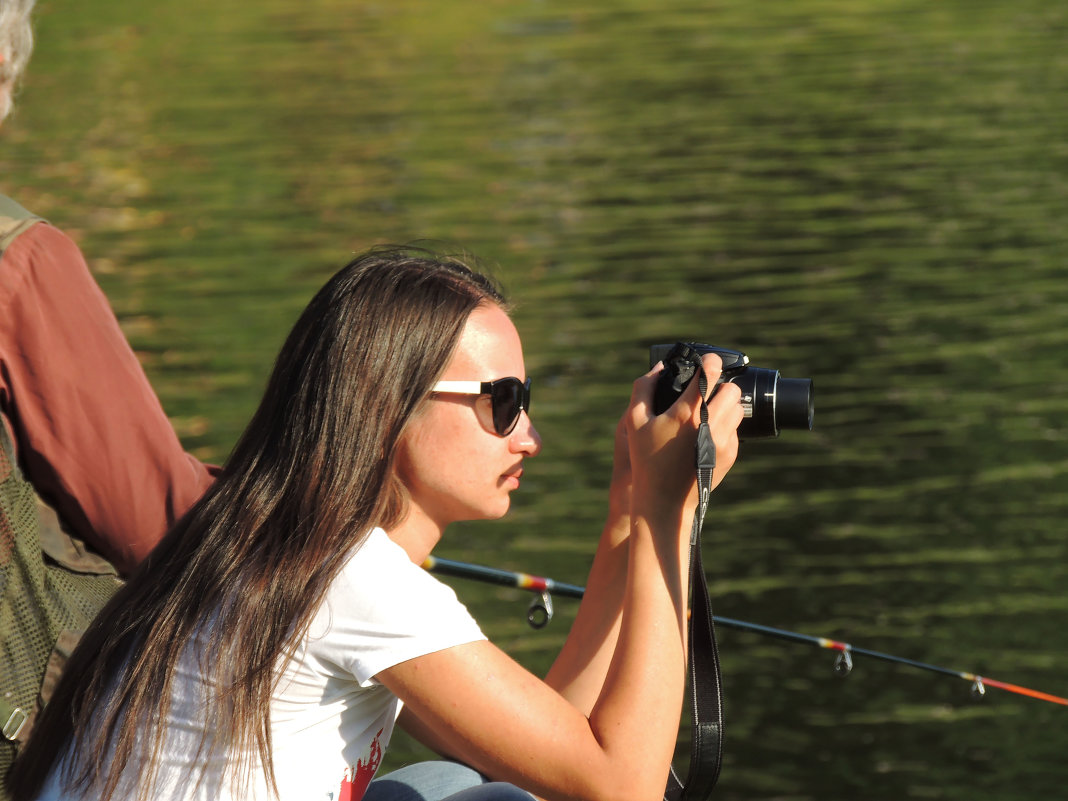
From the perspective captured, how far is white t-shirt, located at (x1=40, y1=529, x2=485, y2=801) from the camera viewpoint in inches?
77.4

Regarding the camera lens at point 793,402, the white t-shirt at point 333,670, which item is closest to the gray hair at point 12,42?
the white t-shirt at point 333,670

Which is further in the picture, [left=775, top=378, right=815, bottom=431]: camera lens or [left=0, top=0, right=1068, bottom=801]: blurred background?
[left=0, top=0, right=1068, bottom=801]: blurred background

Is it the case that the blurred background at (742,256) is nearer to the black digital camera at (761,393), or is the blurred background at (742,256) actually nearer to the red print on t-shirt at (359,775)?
the black digital camera at (761,393)

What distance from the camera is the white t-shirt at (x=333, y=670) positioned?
1.97m

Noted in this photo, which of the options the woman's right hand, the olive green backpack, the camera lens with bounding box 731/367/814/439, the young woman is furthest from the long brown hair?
the camera lens with bounding box 731/367/814/439

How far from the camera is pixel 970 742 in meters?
4.78

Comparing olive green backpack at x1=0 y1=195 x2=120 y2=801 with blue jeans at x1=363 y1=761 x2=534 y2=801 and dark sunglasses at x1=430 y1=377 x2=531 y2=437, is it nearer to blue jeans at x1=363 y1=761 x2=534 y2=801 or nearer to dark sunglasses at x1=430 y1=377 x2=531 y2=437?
blue jeans at x1=363 y1=761 x2=534 y2=801

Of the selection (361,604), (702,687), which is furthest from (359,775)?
(702,687)

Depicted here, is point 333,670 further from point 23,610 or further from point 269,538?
point 23,610

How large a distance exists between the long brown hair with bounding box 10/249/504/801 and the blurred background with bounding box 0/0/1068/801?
76 centimetres

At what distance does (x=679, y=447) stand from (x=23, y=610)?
1024mm

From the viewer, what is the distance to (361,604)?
77.8 inches

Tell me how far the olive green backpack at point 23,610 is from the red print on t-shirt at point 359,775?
0.51 meters

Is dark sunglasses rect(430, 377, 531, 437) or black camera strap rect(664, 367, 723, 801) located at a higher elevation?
dark sunglasses rect(430, 377, 531, 437)
